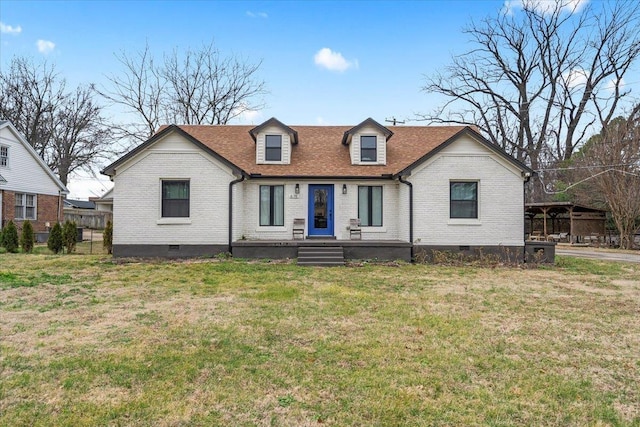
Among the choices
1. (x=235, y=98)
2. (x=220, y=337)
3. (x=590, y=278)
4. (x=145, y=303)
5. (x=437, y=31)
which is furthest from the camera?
Answer: (x=235, y=98)

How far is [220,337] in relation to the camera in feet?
16.5

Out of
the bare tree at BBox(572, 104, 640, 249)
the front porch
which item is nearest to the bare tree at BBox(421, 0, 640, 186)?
the bare tree at BBox(572, 104, 640, 249)

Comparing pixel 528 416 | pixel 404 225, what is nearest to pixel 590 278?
pixel 404 225

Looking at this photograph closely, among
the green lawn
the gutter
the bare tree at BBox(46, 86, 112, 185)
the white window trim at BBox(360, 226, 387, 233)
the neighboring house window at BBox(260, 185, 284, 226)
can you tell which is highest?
the bare tree at BBox(46, 86, 112, 185)

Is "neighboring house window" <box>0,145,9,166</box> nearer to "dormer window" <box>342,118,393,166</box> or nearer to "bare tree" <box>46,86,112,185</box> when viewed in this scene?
"bare tree" <box>46,86,112,185</box>

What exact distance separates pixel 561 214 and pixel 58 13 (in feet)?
112

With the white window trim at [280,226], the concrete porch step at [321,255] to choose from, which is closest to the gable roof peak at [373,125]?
the white window trim at [280,226]

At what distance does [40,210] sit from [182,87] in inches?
546

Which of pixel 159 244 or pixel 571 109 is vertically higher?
pixel 571 109

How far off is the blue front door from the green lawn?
612 centimetres

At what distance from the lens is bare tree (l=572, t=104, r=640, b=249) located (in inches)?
812

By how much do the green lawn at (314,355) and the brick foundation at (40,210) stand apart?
15279 mm

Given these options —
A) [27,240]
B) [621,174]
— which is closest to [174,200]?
[27,240]

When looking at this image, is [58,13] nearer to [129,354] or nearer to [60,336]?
[60,336]
